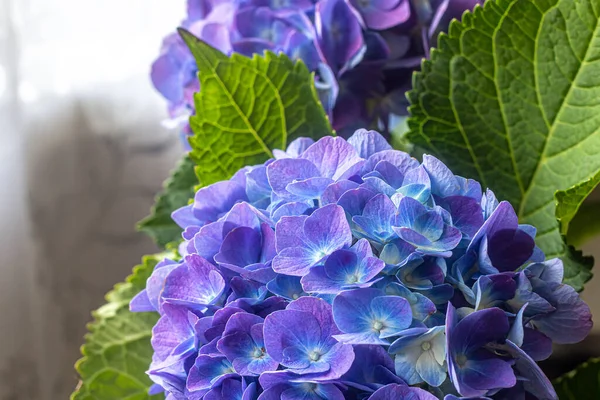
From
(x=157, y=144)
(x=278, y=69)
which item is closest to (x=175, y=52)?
(x=278, y=69)

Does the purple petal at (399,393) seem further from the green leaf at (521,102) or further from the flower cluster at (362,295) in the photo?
the green leaf at (521,102)

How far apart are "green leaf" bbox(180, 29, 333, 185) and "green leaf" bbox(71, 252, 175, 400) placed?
9 centimetres

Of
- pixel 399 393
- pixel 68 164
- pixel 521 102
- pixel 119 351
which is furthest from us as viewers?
pixel 68 164

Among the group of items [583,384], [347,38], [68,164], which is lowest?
[583,384]

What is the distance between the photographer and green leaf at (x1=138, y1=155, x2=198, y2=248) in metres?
0.57

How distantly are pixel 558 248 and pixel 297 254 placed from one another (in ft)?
0.58

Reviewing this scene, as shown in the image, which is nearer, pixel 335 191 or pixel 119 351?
pixel 335 191

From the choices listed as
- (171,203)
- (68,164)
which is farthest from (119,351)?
(68,164)

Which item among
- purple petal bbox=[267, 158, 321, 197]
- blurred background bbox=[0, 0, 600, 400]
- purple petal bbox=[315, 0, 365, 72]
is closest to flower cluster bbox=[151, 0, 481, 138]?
purple petal bbox=[315, 0, 365, 72]

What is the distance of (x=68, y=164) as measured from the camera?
859mm

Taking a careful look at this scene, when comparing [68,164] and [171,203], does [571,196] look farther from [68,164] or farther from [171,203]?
[68,164]

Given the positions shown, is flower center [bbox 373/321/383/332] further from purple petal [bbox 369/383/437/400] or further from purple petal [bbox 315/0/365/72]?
purple petal [bbox 315/0/365/72]

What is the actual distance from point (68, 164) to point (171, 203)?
1.11ft

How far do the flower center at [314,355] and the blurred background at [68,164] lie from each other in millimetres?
572
